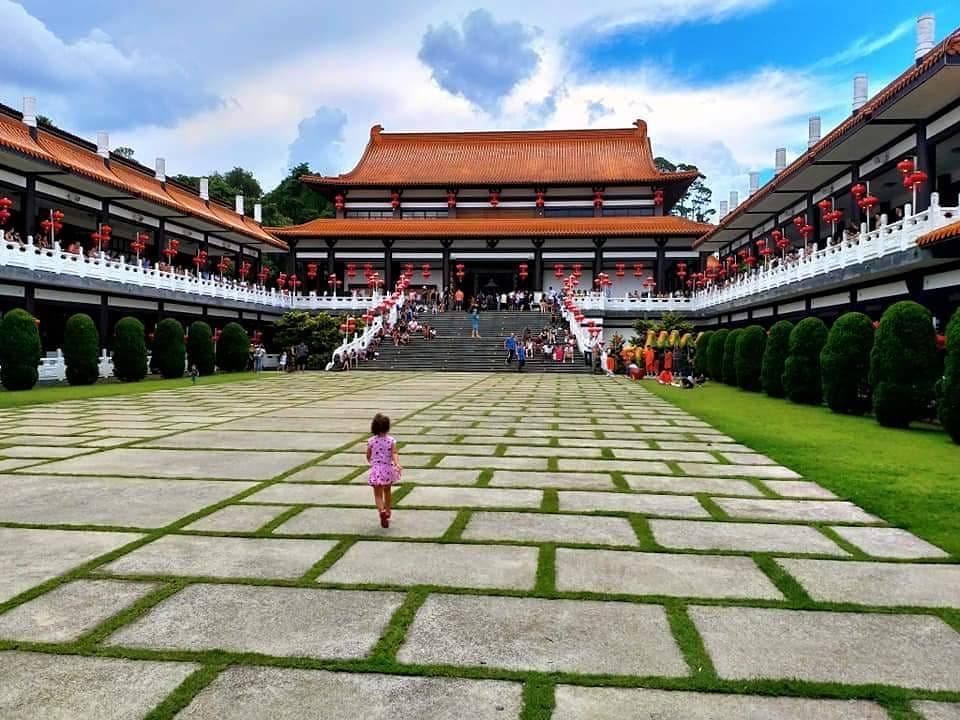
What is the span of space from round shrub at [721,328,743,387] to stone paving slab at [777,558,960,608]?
50.4 feet

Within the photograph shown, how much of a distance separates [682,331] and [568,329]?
15.0ft

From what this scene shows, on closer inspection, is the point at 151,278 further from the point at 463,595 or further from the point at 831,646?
the point at 831,646

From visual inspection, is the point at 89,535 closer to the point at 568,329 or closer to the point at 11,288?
the point at 11,288

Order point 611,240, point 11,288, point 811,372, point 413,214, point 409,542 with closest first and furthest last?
point 409,542, point 811,372, point 11,288, point 611,240, point 413,214

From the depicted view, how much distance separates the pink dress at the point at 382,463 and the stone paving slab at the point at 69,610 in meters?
1.59

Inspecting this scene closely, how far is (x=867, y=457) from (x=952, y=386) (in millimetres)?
2180

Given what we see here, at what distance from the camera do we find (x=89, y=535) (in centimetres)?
454

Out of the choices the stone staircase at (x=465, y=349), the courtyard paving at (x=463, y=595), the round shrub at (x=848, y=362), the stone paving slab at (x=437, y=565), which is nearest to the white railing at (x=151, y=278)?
the stone staircase at (x=465, y=349)

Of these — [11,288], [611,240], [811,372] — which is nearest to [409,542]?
[811,372]

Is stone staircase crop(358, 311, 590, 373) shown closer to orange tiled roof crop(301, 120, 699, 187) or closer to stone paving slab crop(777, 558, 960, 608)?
orange tiled roof crop(301, 120, 699, 187)

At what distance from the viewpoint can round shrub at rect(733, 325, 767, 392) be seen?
17.6m

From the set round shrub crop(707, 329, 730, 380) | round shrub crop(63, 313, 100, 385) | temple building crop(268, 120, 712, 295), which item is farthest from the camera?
temple building crop(268, 120, 712, 295)

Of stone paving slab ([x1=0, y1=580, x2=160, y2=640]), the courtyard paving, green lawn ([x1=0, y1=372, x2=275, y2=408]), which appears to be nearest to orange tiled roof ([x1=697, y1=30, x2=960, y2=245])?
the courtyard paving

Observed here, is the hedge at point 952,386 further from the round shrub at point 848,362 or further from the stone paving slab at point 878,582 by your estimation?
the stone paving slab at point 878,582
